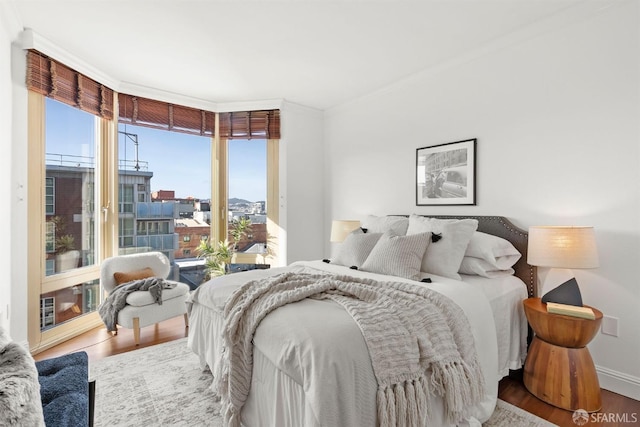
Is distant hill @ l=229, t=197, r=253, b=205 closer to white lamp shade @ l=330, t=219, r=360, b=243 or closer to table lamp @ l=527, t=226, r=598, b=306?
white lamp shade @ l=330, t=219, r=360, b=243


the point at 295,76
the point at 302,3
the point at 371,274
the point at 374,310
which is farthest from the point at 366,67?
the point at 374,310

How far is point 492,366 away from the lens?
1874mm

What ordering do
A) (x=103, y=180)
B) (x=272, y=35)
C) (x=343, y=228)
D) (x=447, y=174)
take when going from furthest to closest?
1. (x=343, y=228)
2. (x=103, y=180)
3. (x=447, y=174)
4. (x=272, y=35)

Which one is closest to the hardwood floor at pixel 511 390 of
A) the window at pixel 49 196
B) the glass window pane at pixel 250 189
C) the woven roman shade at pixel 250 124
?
the window at pixel 49 196

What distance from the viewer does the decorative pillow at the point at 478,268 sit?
242cm

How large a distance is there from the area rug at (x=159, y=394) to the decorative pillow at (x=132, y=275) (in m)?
0.75

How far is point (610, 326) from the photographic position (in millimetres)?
2199

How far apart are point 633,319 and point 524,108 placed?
66.4 inches

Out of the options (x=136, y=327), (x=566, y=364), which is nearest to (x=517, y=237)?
(x=566, y=364)

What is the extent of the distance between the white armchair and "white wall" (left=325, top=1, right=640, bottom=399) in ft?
8.66

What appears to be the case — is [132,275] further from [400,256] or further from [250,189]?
[400,256]

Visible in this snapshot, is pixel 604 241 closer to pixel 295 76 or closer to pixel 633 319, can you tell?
pixel 633 319

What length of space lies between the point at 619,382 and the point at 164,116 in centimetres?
499

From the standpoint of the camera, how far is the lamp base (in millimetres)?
2084
